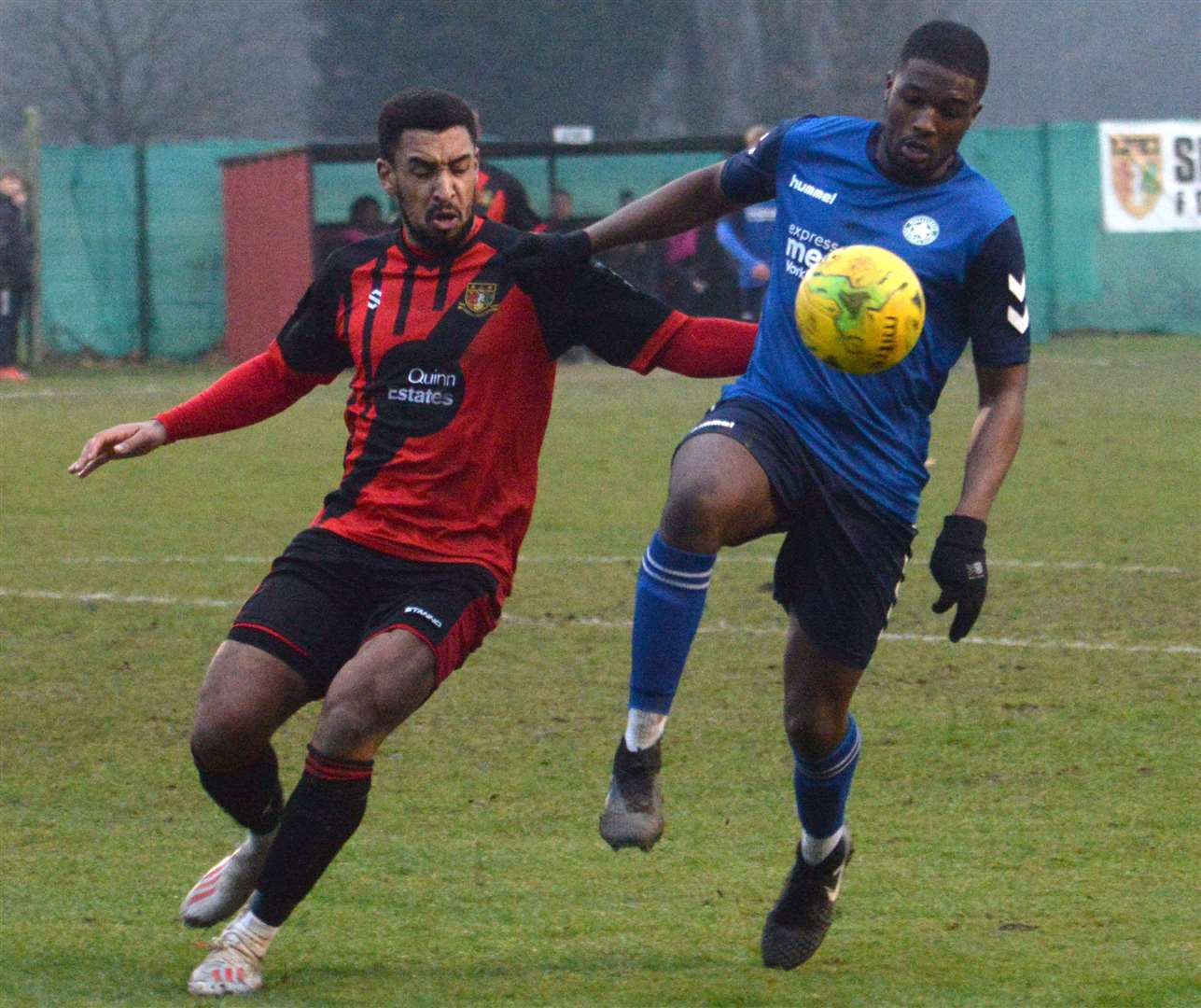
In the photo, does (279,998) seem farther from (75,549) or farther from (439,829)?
(75,549)

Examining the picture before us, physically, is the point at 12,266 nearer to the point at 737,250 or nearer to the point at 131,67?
the point at 737,250

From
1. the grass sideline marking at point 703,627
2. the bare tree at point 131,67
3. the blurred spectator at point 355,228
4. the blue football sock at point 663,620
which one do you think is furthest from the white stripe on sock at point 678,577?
the bare tree at point 131,67

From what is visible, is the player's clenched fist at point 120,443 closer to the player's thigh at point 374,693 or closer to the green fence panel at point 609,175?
the player's thigh at point 374,693

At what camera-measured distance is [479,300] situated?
5.16 metres

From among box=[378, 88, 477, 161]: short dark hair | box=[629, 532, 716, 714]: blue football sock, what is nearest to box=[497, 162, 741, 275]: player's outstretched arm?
box=[378, 88, 477, 161]: short dark hair

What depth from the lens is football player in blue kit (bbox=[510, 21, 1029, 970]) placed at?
4.92 metres

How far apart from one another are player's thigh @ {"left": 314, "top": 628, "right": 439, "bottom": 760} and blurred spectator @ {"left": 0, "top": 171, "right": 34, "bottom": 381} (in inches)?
772

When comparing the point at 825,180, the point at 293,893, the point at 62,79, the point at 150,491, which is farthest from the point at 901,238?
the point at 62,79

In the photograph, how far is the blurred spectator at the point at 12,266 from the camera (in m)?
23.4

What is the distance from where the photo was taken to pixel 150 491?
1381 cm

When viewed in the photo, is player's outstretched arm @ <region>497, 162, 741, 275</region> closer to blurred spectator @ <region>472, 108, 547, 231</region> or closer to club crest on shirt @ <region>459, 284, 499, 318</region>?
club crest on shirt @ <region>459, 284, 499, 318</region>

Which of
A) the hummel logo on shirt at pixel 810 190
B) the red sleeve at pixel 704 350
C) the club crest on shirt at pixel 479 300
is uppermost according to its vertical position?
the hummel logo on shirt at pixel 810 190

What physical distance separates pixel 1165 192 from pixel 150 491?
18586 millimetres

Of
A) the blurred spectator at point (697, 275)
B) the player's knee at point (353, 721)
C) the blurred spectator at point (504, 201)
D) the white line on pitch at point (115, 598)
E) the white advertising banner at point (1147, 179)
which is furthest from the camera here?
the white advertising banner at point (1147, 179)
